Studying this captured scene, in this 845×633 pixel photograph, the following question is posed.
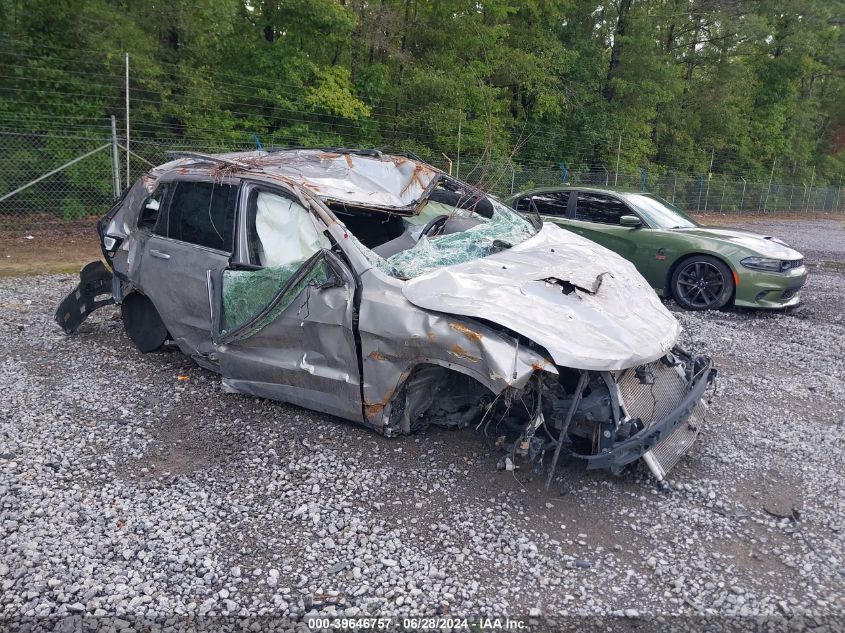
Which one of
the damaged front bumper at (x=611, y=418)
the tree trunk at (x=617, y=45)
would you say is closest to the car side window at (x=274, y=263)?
the damaged front bumper at (x=611, y=418)

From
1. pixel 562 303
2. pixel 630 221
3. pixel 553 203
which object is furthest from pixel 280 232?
Answer: pixel 553 203

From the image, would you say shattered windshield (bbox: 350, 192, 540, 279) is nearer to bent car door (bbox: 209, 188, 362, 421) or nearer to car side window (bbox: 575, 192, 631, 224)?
bent car door (bbox: 209, 188, 362, 421)

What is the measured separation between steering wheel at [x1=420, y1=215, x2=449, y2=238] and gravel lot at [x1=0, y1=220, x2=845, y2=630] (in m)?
1.58

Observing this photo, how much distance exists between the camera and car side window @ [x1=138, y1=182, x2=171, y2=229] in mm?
5094

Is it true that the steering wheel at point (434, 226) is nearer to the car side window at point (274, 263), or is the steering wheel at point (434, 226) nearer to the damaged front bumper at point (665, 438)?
the car side window at point (274, 263)

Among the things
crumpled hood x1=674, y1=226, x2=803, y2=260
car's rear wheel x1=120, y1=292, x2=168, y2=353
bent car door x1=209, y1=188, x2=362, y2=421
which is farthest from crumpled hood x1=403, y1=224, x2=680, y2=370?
crumpled hood x1=674, y1=226, x2=803, y2=260

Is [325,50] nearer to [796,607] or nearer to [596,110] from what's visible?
[596,110]

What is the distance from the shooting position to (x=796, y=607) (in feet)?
8.98

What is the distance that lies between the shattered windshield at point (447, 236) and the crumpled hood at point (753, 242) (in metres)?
3.54

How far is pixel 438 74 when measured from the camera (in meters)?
17.1

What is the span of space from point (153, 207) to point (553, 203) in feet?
17.9

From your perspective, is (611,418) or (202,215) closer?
(611,418)

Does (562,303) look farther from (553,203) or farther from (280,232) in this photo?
(553,203)

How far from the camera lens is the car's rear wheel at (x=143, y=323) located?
5.49 meters
